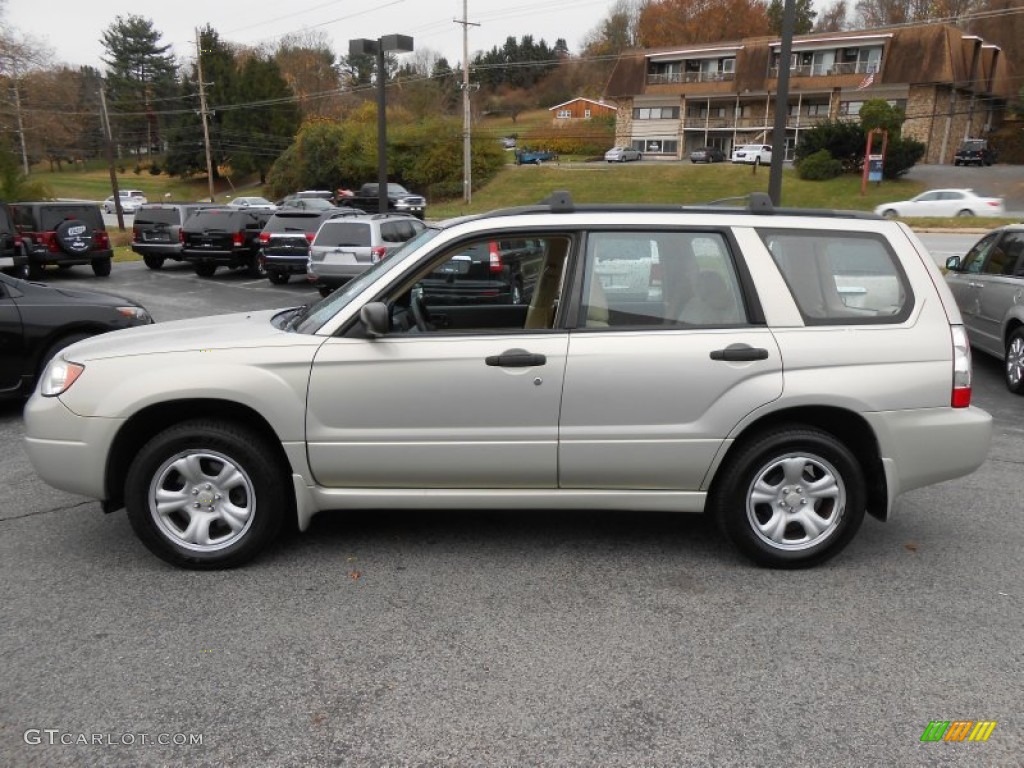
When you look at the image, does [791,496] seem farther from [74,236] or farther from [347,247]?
[74,236]

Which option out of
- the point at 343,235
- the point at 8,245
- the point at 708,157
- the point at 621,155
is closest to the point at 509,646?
the point at 343,235

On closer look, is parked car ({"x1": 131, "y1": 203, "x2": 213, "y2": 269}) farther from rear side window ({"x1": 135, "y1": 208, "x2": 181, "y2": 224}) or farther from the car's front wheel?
the car's front wheel

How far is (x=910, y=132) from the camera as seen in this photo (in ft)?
178

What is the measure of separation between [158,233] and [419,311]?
19701 millimetres

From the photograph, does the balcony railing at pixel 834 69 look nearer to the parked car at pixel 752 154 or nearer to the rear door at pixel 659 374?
the parked car at pixel 752 154

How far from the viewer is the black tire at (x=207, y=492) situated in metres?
3.86

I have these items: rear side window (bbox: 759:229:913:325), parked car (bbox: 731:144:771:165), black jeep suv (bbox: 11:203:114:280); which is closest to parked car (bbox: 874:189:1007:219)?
parked car (bbox: 731:144:771:165)

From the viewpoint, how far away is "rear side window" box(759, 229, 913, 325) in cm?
399

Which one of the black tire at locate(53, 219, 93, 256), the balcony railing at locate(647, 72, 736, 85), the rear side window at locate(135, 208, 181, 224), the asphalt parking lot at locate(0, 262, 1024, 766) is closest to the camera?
the asphalt parking lot at locate(0, 262, 1024, 766)

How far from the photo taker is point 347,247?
15305 mm

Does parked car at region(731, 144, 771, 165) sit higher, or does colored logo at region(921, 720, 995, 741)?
parked car at region(731, 144, 771, 165)

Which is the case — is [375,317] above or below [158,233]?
above

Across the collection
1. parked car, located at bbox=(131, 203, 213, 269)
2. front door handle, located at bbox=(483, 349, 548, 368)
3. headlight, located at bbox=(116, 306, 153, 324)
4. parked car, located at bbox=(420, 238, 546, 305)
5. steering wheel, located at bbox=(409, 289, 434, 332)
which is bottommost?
parked car, located at bbox=(131, 203, 213, 269)

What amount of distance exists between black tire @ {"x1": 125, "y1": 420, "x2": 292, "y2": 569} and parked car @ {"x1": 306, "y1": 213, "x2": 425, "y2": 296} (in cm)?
1148
